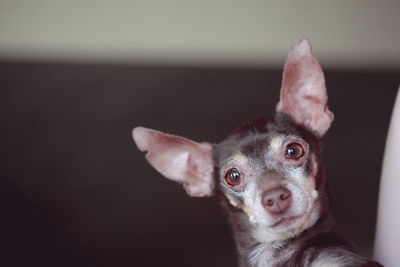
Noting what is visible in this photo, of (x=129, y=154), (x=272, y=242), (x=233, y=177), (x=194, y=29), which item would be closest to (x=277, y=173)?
(x=233, y=177)

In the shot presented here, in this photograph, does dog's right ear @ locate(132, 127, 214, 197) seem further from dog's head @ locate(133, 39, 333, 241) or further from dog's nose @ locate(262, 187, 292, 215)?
dog's nose @ locate(262, 187, 292, 215)

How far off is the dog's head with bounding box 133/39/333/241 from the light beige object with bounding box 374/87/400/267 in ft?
0.88

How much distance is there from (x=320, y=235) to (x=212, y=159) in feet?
2.05

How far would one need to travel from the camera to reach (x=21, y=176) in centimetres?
464

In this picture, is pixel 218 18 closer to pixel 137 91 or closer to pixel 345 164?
pixel 137 91

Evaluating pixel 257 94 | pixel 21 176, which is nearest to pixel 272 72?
pixel 257 94

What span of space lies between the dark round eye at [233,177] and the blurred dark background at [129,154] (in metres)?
1.92

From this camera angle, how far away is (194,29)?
4.20m

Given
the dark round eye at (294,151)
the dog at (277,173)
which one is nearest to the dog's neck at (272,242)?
the dog at (277,173)

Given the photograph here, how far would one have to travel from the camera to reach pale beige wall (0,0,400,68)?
3.99m

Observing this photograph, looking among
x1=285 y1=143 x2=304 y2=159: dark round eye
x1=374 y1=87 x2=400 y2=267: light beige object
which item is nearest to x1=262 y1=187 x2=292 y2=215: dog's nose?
x1=285 y1=143 x2=304 y2=159: dark round eye

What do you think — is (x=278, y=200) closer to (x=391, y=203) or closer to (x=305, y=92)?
(x=391, y=203)

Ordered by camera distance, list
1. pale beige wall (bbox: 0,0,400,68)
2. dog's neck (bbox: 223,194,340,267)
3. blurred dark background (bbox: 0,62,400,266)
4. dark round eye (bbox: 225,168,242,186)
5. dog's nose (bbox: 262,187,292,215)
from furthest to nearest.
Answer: blurred dark background (bbox: 0,62,400,266), pale beige wall (bbox: 0,0,400,68), dark round eye (bbox: 225,168,242,186), dog's neck (bbox: 223,194,340,267), dog's nose (bbox: 262,187,292,215)

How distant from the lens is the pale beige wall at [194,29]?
3.99 m
